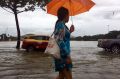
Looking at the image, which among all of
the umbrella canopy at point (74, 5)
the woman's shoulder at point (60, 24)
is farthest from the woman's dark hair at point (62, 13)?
the umbrella canopy at point (74, 5)

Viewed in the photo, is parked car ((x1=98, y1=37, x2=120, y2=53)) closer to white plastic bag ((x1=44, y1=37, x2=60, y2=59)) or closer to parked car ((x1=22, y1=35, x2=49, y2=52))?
A: parked car ((x1=22, y1=35, x2=49, y2=52))

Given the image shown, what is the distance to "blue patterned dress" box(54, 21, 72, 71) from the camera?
7832 millimetres

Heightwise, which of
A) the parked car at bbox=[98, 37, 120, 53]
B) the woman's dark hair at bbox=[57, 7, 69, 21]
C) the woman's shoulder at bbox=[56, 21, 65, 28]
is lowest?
the parked car at bbox=[98, 37, 120, 53]

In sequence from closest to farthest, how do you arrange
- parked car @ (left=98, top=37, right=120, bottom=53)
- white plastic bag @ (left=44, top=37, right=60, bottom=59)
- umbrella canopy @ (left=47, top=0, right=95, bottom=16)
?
white plastic bag @ (left=44, top=37, right=60, bottom=59)
umbrella canopy @ (left=47, top=0, right=95, bottom=16)
parked car @ (left=98, top=37, right=120, bottom=53)

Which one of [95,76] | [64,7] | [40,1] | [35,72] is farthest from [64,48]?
[40,1]

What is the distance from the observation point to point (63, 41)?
Result: 7.88m

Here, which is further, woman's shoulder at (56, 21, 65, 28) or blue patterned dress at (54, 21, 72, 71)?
woman's shoulder at (56, 21, 65, 28)

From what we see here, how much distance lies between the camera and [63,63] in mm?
7934

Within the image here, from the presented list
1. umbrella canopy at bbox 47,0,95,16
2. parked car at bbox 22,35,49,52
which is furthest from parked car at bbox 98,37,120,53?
umbrella canopy at bbox 47,0,95,16

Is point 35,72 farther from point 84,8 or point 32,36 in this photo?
point 32,36

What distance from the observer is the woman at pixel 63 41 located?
7.84m

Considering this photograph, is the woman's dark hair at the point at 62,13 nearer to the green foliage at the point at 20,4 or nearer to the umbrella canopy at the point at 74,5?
the umbrella canopy at the point at 74,5

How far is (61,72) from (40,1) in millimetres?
34264

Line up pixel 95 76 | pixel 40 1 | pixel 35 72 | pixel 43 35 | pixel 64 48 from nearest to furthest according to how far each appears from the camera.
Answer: pixel 64 48 → pixel 95 76 → pixel 35 72 → pixel 43 35 → pixel 40 1
